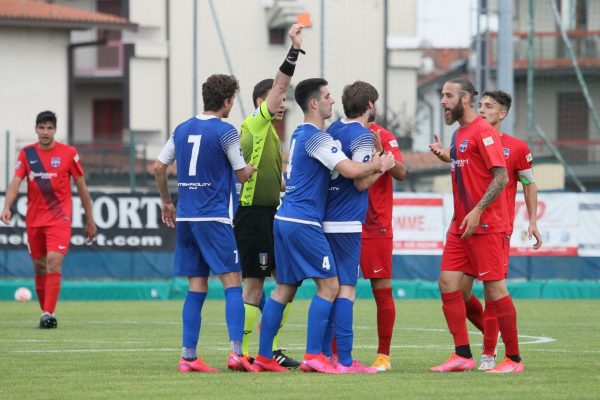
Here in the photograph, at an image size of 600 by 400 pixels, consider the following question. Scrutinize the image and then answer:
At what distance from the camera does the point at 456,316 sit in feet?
35.1

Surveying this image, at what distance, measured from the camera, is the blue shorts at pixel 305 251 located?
10.2 m

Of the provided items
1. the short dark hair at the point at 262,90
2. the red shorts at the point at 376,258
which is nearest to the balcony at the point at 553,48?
the short dark hair at the point at 262,90

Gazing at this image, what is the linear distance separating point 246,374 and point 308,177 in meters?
1.54

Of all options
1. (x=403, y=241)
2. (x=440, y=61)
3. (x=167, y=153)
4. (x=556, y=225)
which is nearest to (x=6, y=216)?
(x=167, y=153)

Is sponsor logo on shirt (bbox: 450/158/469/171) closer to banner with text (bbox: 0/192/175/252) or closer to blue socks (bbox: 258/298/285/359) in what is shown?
blue socks (bbox: 258/298/285/359)

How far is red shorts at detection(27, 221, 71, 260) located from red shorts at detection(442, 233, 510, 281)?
6371mm

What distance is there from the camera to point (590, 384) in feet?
31.5

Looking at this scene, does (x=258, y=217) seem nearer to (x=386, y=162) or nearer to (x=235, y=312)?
(x=235, y=312)

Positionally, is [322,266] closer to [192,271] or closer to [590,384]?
[192,271]

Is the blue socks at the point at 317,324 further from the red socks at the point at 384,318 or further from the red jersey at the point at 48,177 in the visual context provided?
the red jersey at the point at 48,177

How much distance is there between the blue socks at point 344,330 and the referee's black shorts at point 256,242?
4.56ft

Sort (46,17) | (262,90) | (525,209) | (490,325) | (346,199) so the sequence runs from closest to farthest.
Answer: (346,199) < (490,325) < (262,90) < (525,209) < (46,17)

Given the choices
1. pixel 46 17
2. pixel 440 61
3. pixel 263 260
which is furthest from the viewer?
pixel 440 61

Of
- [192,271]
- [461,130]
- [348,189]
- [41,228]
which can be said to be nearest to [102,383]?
[192,271]
